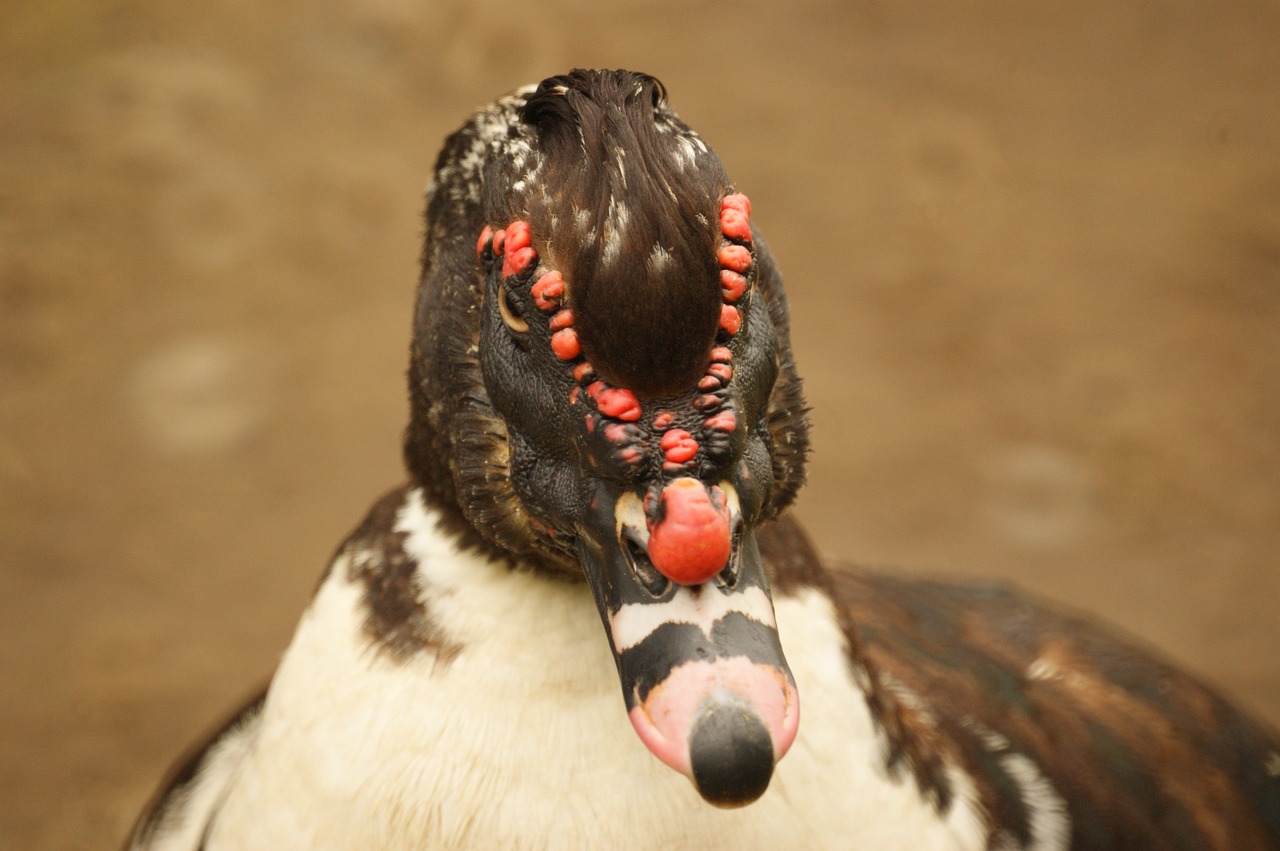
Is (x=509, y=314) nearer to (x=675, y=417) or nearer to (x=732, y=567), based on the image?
(x=675, y=417)

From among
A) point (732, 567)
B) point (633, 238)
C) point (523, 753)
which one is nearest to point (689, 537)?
point (732, 567)

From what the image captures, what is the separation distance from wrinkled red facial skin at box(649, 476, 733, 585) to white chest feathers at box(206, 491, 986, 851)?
445 millimetres

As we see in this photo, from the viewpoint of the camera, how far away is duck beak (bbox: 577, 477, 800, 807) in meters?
1.68

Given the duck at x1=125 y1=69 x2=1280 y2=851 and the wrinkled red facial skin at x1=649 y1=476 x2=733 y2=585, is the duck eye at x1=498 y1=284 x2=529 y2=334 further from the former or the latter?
the wrinkled red facial skin at x1=649 y1=476 x2=733 y2=585

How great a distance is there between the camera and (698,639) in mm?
1758

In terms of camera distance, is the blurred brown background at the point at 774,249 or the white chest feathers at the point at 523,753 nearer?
the white chest feathers at the point at 523,753

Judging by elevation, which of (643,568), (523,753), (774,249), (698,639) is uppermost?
(774,249)

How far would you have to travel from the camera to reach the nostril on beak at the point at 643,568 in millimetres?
1798

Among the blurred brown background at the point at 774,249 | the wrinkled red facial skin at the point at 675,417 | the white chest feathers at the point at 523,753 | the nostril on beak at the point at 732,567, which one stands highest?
the blurred brown background at the point at 774,249

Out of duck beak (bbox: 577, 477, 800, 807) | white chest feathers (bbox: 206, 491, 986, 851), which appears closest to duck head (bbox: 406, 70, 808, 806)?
duck beak (bbox: 577, 477, 800, 807)

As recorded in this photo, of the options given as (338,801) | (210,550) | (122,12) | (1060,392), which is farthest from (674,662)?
(122,12)

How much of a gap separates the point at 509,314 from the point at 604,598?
1.37 ft

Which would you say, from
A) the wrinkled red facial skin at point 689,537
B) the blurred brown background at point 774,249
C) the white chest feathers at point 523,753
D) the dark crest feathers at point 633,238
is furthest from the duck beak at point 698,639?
the blurred brown background at point 774,249

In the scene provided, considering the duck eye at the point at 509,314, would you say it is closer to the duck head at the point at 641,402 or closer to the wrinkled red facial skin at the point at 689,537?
the duck head at the point at 641,402
